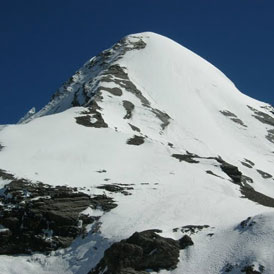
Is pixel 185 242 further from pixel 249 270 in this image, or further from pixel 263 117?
pixel 263 117

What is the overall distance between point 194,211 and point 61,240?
1076 cm

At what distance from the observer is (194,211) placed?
39.1m

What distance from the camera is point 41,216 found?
124 feet

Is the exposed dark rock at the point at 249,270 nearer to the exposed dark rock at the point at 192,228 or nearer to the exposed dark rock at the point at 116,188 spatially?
the exposed dark rock at the point at 192,228

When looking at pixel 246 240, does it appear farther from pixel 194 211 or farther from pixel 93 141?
pixel 93 141

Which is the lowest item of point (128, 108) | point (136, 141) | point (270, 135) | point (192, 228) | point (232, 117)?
point (270, 135)

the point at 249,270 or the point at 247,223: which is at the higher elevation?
the point at 247,223

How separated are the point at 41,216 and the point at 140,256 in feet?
32.3

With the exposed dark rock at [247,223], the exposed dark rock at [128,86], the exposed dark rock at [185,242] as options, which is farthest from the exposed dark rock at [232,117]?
the exposed dark rock at [185,242]

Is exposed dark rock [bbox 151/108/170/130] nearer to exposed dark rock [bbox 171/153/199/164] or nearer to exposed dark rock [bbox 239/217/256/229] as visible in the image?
exposed dark rock [bbox 171/153/199/164]

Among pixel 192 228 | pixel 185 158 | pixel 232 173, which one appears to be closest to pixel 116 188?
pixel 192 228

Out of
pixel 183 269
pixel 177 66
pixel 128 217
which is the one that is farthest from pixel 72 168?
pixel 177 66

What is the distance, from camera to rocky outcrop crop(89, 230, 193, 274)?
3125 cm

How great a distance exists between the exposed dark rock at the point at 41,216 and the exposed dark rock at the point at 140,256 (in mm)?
5367
